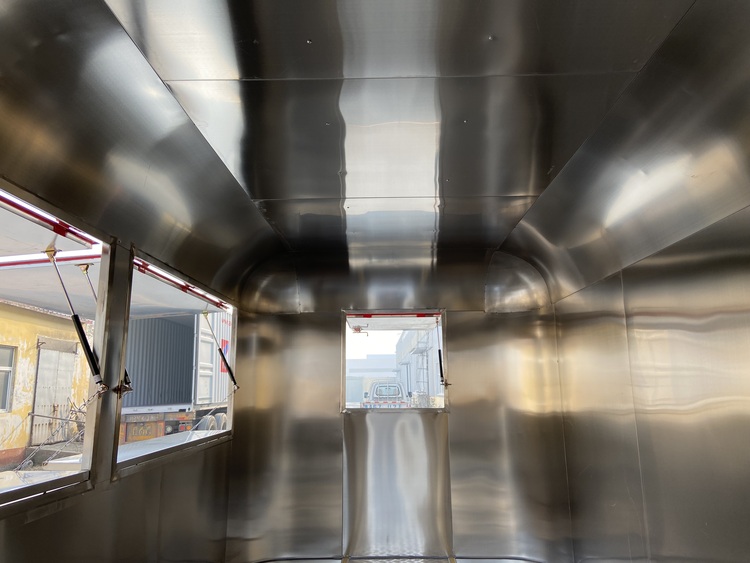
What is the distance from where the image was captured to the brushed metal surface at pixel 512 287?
4.63 metres

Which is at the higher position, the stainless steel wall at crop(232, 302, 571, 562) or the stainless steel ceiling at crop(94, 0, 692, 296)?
the stainless steel ceiling at crop(94, 0, 692, 296)

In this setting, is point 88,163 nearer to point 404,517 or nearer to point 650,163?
point 650,163

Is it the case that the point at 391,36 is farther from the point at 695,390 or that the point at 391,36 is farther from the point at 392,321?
the point at 392,321

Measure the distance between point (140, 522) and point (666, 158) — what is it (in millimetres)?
3240

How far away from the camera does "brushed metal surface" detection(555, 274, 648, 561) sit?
10.8ft

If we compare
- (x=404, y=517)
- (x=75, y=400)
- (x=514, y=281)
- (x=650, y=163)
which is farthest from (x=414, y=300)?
(x=75, y=400)

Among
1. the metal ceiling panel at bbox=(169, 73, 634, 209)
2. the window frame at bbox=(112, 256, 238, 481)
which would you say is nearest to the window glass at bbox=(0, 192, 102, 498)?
the window frame at bbox=(112, 256, 238, 481)

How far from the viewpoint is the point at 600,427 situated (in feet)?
12.2

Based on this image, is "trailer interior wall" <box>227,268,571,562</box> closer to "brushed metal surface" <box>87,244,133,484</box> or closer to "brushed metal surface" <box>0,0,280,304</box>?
"brushed metal surface" <box>0,0,280,304</box>

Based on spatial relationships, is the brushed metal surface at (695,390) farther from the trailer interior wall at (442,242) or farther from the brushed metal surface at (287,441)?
the brushed metal surface at (287,441)

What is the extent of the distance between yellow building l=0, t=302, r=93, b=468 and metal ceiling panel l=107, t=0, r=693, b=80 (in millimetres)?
1638

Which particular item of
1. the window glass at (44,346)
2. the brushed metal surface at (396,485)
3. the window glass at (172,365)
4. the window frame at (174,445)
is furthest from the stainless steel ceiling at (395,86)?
the brushed metal surface at (396,485)

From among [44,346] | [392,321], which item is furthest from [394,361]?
[44,346]

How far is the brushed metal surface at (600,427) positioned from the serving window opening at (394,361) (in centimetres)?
107
